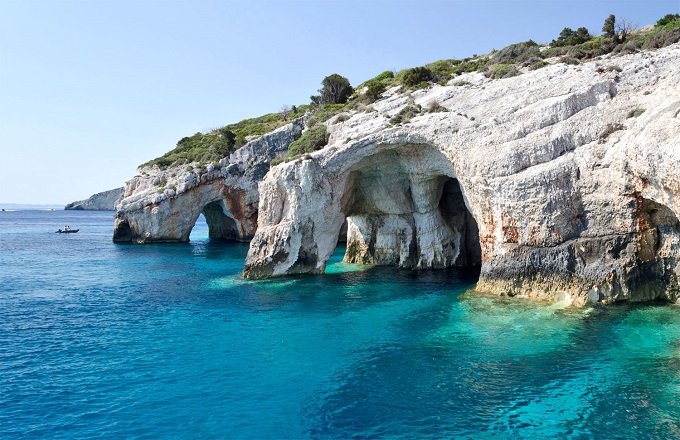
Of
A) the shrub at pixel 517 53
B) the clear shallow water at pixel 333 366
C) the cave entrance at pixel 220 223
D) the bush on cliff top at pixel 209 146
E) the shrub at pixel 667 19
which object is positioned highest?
the shrub at pixel 667 19

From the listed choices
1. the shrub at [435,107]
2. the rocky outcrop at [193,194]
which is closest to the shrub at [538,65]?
the shrub at [435,107]

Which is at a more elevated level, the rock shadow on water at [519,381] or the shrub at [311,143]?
the shrub at [311,143]

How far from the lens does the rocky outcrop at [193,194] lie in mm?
55625

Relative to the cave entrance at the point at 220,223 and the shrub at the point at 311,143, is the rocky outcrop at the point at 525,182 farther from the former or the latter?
the cave entrance at the point at 220,223

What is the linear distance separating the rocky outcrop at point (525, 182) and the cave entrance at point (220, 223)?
33.6 meters

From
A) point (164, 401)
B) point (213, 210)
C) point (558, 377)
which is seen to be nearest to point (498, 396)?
point (558, 377)

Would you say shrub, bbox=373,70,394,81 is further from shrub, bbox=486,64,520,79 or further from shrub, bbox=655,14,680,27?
shrub, bbox=655,14,680,27

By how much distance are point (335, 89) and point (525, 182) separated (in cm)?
3222

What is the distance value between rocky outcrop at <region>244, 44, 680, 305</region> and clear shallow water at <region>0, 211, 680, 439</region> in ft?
7.87

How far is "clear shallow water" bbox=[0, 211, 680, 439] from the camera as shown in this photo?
39.6ft

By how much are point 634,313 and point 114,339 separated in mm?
22247

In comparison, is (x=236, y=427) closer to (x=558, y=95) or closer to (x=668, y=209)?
(x=668, y=209)

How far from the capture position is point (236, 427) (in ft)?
39.3

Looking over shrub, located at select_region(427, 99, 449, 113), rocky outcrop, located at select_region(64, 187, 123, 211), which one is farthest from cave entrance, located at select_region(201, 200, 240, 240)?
rocky outcrop, located at select_region(64, 187, 123, 211)
